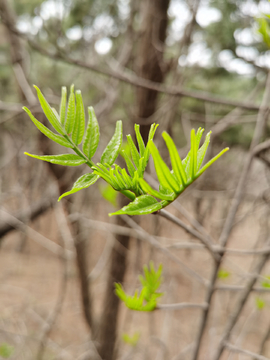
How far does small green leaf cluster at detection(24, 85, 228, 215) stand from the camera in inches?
8.0

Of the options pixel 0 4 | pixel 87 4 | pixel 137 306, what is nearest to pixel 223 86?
pixel 87 4

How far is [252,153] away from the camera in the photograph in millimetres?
673

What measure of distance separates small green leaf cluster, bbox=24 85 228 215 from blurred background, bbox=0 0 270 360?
0.23 metres

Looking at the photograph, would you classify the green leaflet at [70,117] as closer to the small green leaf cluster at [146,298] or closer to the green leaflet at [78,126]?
the green leaflet at [78,126]

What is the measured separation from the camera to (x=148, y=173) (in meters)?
1.33

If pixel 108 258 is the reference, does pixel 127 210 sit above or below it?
above

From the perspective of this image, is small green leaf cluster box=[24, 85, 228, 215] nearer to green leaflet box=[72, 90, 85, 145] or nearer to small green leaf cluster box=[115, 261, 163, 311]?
green leaflet box=[72, 90, 85, 145]

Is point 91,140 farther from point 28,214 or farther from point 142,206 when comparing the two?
point 28,214

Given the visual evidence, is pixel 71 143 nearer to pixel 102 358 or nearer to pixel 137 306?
pixel 137 306

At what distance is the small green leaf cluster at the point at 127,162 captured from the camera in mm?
202

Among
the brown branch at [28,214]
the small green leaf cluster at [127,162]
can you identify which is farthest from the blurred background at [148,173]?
the small green leaf cluster at [127,162]

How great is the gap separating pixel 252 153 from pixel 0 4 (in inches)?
47.8

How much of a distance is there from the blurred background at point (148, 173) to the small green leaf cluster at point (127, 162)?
230 millimetres

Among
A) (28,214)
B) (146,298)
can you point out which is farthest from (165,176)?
(28,214)
